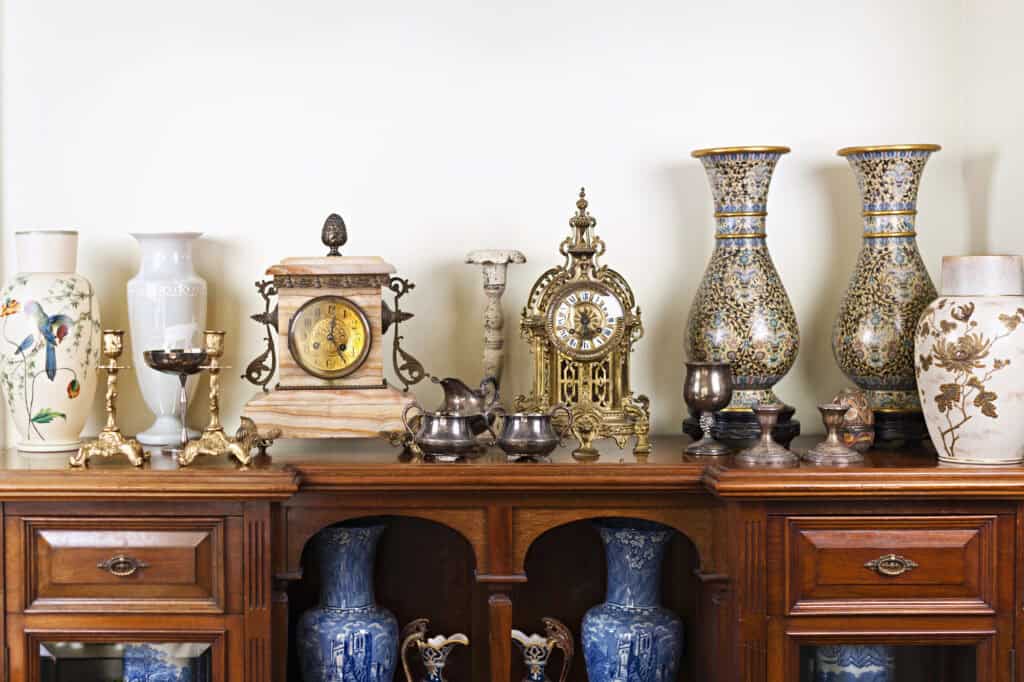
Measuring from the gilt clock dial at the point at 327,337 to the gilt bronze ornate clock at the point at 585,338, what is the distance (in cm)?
33

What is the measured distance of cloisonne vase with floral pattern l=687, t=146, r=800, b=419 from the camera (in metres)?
2.61

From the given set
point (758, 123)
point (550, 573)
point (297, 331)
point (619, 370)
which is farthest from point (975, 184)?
point (297, 331)

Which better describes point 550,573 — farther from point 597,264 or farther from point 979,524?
point 979,524

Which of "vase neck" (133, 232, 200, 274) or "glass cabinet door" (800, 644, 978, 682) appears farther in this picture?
"vase neck" (133, 232, 200, 274)

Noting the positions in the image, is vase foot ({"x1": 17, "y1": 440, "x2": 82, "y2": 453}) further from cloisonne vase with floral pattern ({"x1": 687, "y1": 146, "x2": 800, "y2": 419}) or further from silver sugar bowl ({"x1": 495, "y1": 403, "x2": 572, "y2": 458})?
cloisonne vase with floral pattern ({"x1": 687, "y1": 146, "x2": 800, "y2": 419})

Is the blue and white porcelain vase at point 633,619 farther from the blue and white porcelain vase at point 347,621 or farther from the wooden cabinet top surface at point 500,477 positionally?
the blue and white porcelain vase at point 347,621

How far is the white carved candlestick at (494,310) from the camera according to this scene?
267cm

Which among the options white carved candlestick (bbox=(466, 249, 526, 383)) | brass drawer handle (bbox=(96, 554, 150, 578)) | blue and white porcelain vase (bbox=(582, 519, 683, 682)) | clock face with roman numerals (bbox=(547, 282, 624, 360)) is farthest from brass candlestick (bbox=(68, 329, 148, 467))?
blue and white porcelain vase (bbox=(582, 519, 683, 682))

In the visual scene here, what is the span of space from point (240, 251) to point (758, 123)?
1150 mm

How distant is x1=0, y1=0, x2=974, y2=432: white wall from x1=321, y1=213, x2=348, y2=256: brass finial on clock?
0.23 metres

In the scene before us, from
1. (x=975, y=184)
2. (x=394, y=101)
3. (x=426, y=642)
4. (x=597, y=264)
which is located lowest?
(x=426, y=642)

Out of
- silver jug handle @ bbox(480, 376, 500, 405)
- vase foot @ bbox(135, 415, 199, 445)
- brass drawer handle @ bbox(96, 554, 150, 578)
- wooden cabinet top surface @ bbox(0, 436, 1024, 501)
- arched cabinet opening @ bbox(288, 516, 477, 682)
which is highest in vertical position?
silver jug handle @ bbox(480, 376, 500, 405)

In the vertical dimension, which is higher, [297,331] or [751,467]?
[297,331]

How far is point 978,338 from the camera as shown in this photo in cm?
232
